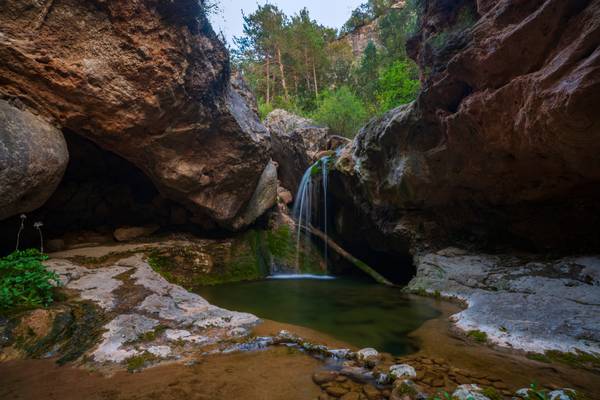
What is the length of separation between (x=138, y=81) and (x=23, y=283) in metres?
3.67

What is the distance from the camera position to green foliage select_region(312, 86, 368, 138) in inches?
763

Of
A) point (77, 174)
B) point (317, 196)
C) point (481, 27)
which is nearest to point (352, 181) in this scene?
point (317, 196)

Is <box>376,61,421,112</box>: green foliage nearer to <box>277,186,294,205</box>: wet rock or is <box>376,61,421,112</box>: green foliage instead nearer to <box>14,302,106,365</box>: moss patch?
<box>277,186,294,205</box>: wet rock

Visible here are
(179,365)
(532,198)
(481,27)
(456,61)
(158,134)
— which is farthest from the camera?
(158,134)

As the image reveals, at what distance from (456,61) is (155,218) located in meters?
8.70

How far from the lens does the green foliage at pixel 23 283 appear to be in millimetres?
3564

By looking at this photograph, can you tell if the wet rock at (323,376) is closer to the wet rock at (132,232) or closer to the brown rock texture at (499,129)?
the brown rock texture at (499,129)

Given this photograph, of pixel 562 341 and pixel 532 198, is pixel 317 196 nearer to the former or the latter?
pixel 532 198

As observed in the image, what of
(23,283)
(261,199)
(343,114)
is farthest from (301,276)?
(343,114)

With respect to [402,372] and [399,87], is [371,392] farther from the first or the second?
[399,87]

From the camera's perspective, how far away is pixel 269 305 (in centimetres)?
638

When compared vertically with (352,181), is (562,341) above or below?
below

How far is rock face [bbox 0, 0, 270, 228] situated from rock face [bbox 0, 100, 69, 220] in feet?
1.47

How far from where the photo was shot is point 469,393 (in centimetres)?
230
